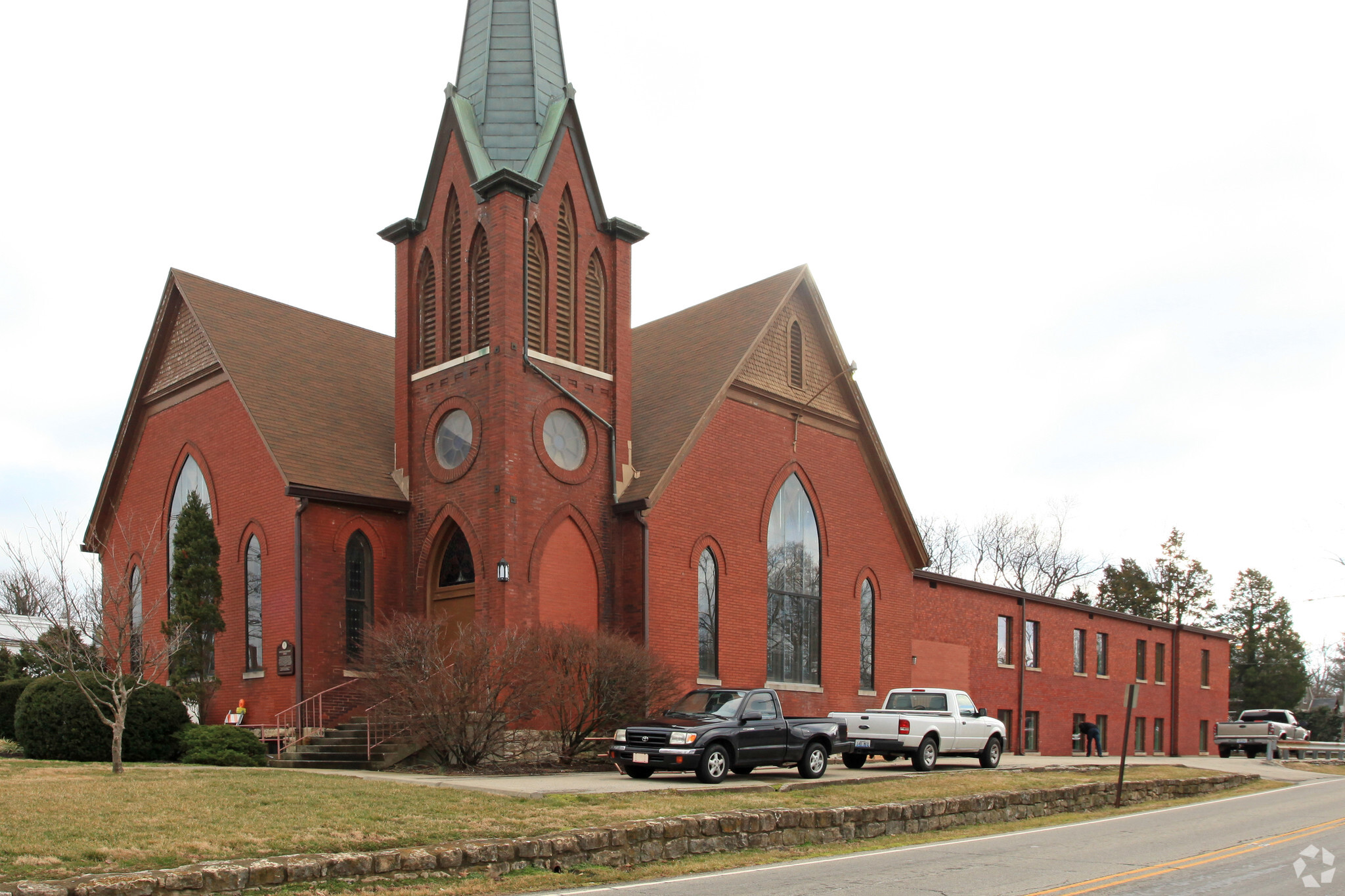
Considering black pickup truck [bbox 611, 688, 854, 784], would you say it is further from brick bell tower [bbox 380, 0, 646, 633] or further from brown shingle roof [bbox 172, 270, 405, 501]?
brown shingle roof [bbox 172, 270, 405, 501]

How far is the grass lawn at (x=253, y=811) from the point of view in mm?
10227

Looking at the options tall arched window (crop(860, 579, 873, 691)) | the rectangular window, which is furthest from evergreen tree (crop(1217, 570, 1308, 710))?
tall arched window (crop(860, 579, 873, 691))

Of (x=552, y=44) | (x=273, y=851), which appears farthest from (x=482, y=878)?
(x=552, y=44)

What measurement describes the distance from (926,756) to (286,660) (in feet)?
40.1

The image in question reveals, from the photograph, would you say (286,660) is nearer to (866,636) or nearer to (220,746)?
(220,746)

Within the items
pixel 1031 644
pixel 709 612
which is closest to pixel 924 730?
pixel 709 612

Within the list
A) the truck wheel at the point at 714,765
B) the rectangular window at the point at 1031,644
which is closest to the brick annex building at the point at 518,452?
the truck wheel at the point at 714,765

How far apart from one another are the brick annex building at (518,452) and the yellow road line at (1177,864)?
12064mm

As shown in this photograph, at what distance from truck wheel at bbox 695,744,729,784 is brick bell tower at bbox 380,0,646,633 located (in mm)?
5707

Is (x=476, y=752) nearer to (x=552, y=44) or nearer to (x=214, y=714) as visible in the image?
(x=214, y=714)

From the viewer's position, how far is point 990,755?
966 inches

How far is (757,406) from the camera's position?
2789 cm

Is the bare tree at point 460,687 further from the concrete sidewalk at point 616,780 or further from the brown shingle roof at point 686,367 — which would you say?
the brown shingle roof at point 686,367

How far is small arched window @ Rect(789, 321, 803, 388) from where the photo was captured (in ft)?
95.1
